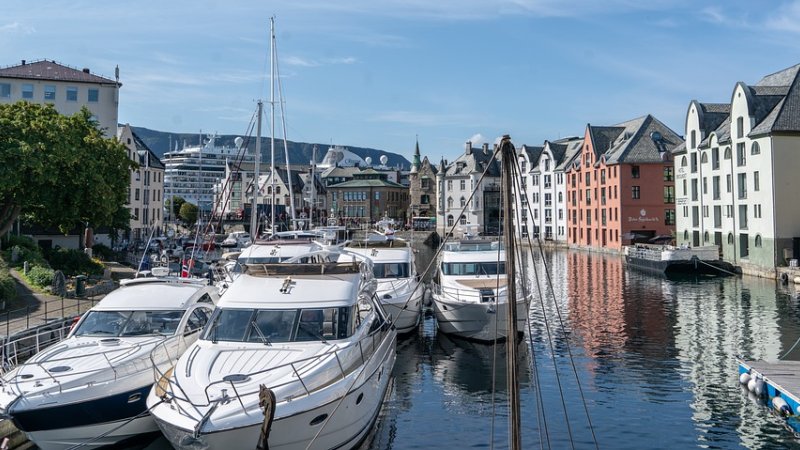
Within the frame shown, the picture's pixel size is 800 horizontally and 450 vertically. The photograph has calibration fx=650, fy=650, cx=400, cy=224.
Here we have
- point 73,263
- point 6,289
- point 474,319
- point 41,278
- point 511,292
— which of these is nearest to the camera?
point 511,292

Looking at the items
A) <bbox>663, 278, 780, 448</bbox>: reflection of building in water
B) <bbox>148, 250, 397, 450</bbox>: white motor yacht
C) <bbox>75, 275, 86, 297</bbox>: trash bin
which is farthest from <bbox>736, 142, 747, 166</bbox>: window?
<bbox>75, 275, 86, 297</bbox>: trash bin

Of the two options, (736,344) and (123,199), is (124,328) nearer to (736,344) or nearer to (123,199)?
(736,344)

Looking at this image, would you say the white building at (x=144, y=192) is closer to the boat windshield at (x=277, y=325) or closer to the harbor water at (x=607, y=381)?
the harbor water at (x=607, y=381)

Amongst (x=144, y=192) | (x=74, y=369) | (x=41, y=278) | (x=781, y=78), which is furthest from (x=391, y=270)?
(x=144, y=192)

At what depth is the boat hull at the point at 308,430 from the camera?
13.2m

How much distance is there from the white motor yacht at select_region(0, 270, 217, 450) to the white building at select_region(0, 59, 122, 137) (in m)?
59.7

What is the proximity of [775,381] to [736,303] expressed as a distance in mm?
23477

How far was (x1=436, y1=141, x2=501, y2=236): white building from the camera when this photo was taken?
12525cm

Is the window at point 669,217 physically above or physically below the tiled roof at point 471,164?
below

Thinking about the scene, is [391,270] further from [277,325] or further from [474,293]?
[277,325]

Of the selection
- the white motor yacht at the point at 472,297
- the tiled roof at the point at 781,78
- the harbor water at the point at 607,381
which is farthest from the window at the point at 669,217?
the white motor yacht at the point at 472,297

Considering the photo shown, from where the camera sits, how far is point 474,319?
30734mm

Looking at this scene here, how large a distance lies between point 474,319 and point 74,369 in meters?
18.5

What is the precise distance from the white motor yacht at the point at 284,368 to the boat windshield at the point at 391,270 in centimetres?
1443
